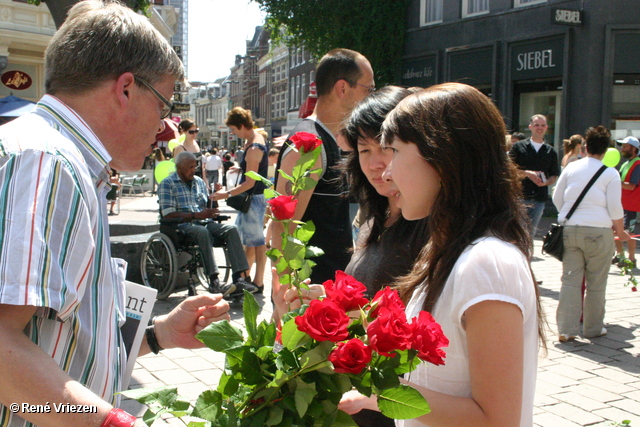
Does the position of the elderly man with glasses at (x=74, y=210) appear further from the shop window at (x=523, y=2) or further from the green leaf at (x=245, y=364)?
the shop window at (x=523, y=2)

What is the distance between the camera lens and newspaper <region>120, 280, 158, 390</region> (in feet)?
5.82

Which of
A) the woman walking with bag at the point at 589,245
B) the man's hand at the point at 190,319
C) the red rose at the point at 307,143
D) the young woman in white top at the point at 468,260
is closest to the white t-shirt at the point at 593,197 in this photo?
the woman walking with bag at the point at 589,245

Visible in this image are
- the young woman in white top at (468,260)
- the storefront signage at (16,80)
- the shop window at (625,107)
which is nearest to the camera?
the young woman in white top at (468,260)

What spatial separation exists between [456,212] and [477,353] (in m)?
0.39

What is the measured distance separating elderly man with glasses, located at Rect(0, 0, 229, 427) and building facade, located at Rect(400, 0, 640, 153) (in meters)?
14.8

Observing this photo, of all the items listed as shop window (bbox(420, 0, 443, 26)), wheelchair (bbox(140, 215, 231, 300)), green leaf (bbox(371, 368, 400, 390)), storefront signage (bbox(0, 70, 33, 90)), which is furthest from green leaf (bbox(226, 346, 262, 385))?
storefront signage (bbox(0, 70, 33, 90))

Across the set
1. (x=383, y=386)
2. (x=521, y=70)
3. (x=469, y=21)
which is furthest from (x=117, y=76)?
(x=469, y=21)

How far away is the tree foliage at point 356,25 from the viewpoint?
19953 millimetres

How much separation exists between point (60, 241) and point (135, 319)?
67 cm

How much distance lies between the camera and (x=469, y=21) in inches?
711

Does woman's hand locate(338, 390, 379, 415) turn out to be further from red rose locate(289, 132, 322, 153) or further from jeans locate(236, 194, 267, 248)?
jeans locate(236, 194, 267, 248)

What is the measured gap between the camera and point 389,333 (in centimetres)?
99

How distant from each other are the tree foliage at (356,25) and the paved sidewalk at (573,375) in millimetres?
15419

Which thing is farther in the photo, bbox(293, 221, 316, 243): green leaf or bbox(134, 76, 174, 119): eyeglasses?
bbox(134, 76, 174, 119): eyeglasses
